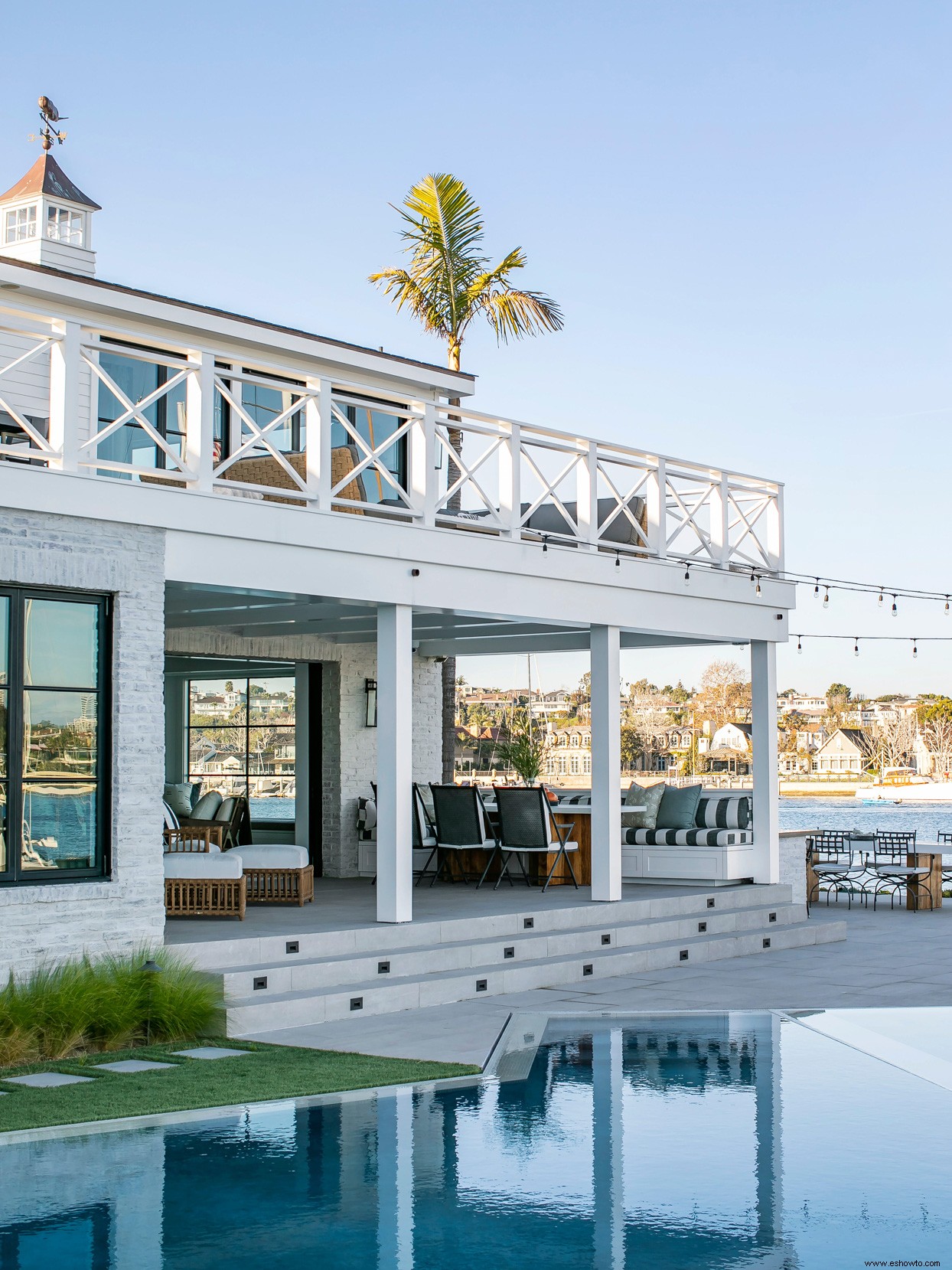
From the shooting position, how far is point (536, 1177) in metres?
5.64

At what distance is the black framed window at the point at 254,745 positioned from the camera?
1541cm

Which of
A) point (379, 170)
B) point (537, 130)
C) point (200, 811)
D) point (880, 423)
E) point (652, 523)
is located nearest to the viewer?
point (652, 523)

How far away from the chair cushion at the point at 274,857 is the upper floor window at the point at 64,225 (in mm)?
6979

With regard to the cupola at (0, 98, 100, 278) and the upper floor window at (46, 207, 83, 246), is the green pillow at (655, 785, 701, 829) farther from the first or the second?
the upper floor window at (46, 207, 83, 246)

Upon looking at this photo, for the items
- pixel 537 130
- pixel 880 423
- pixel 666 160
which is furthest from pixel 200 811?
pixel 880 423

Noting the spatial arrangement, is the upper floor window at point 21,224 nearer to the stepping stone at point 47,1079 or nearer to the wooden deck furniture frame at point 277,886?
the wooden deck furniture frame at point 277,886

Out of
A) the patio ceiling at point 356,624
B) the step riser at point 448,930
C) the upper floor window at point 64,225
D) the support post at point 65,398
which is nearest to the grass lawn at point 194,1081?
the step riser at point 448,930

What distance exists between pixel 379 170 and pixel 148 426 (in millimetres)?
20107

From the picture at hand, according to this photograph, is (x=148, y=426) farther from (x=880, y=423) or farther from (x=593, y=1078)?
(x=880, y=423)

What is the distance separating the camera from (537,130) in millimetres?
25312

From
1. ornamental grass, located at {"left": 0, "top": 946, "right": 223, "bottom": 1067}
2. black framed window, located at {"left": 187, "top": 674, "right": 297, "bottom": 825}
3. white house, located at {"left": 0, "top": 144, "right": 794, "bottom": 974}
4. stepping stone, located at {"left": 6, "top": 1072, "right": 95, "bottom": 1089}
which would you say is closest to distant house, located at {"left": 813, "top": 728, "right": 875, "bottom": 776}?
white house, located at {"left": 0, "top": 144, "right": 794, "bottom": 974}

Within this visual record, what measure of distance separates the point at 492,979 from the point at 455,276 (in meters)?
14.4

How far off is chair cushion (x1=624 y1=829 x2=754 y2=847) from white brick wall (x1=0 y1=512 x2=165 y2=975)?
7051mm

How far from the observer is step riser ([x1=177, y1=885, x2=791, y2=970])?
931 cm
